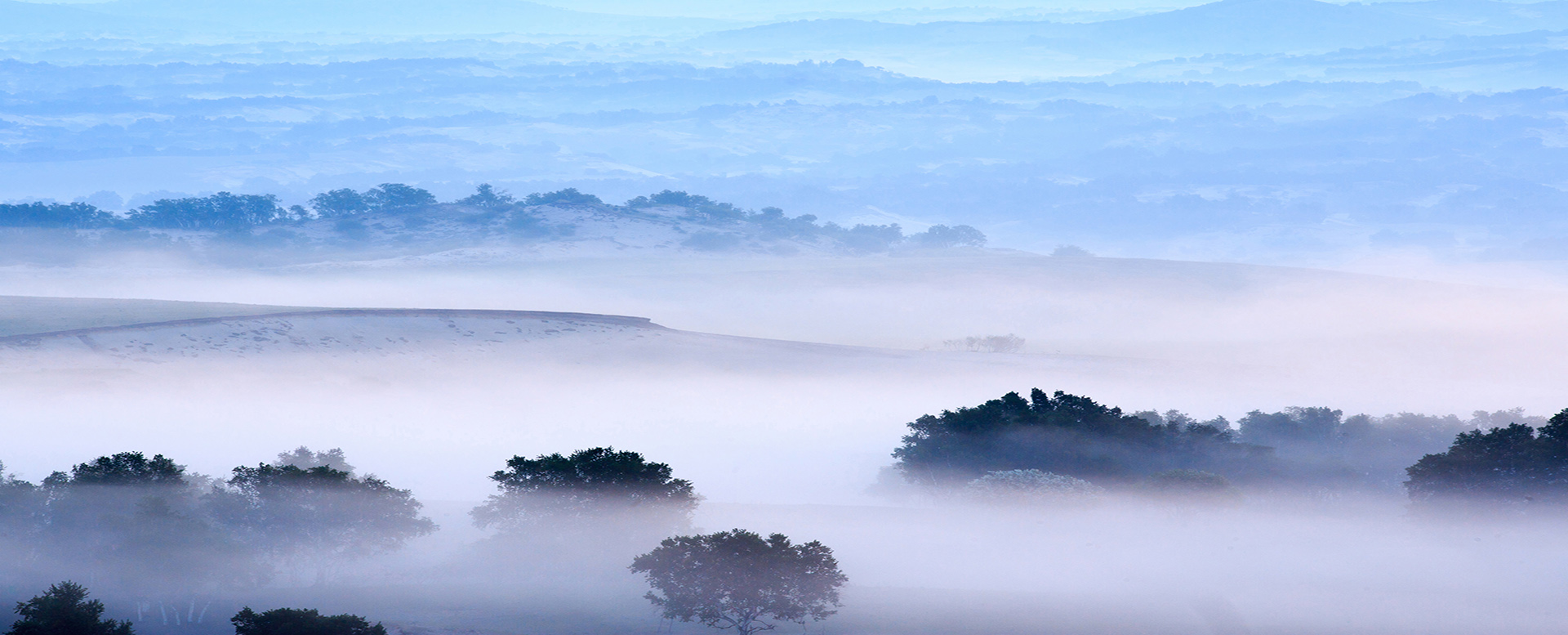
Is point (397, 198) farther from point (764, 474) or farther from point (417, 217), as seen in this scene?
point (764, 474)

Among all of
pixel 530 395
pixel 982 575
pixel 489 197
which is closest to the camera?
pixel 982 575

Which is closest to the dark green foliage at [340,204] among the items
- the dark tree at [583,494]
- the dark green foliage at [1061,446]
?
the dark green foliage at [1061,446]

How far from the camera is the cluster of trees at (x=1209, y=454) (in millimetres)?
27812

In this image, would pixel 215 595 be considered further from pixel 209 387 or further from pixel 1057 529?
pixel 209 387

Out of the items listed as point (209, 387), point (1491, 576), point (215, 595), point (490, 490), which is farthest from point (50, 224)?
point (1491, 576)

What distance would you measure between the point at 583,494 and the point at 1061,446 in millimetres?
12742

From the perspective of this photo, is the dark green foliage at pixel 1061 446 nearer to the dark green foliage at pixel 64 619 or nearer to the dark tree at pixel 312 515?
the dark tree at pixel 312 515

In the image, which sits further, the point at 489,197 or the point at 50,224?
the point at 489,197

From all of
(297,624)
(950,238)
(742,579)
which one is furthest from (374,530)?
(950,238)

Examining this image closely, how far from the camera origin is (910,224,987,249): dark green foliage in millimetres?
121000

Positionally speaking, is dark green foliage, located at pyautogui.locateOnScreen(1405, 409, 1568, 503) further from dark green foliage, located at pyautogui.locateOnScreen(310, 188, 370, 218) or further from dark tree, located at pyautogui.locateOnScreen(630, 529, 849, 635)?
dark green foliage, located at pyautogui.locateOnScreen(310, 188, 370, 218)

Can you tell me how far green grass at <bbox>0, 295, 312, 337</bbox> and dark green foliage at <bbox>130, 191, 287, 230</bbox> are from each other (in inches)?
2021

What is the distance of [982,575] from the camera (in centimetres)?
2611

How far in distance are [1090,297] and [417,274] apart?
137 ft
